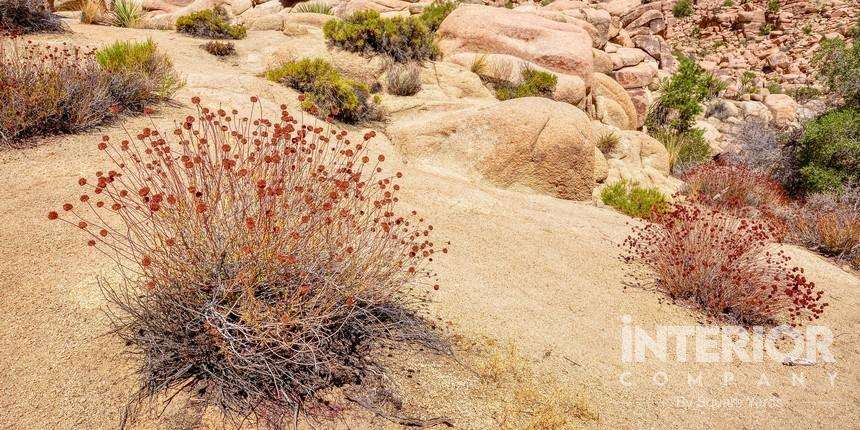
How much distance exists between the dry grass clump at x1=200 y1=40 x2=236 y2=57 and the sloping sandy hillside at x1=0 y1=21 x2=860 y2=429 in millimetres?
4780

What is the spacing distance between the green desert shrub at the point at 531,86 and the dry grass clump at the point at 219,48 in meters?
6.75

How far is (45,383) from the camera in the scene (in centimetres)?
246

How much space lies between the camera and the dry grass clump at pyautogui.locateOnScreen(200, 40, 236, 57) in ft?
36.8

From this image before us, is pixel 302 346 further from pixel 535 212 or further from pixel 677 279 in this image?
pixel 535 212

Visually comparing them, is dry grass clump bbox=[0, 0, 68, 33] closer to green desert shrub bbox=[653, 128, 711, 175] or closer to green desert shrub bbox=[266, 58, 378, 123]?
green desert shrub bbox=[266, 58, 378, 123]

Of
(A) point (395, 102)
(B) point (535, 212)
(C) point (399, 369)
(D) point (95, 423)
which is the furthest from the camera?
(A) point (395, 102)

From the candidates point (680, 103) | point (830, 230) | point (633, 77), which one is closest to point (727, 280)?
point (830, 230)

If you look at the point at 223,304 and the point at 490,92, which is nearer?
the point at 223,304

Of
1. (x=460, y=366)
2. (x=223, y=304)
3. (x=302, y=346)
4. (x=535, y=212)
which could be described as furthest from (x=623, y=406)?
(x=535, y=212)

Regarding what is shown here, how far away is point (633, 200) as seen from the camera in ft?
28.4

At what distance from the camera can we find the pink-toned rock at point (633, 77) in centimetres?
1800

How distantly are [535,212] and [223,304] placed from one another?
5.32 m

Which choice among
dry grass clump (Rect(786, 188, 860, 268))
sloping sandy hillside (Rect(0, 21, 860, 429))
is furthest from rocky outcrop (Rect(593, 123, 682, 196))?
sloping sandy hillside (Rect(0, 21, 860, 429))

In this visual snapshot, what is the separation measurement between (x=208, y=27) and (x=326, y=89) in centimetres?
628
